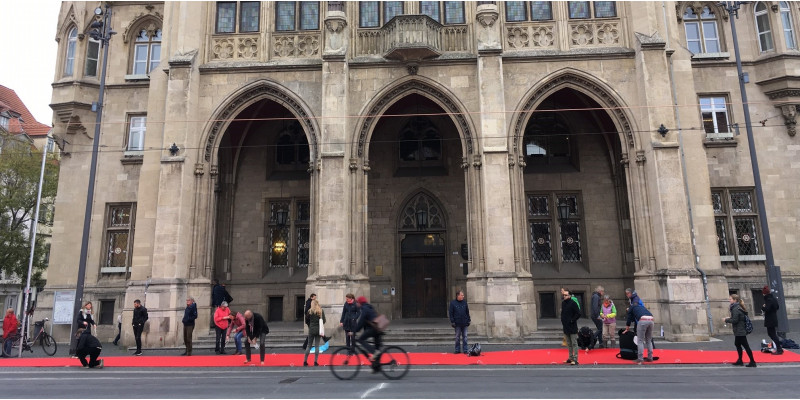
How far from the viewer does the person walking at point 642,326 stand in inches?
425

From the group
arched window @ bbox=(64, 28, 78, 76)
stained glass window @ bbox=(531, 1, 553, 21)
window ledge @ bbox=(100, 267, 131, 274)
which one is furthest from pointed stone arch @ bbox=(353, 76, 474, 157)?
arched window @ bbox=(64, 28, 78, 76)

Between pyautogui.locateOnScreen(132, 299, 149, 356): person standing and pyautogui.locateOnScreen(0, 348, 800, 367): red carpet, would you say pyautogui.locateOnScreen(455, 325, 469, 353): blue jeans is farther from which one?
pyautogui.locateOnScreen(132, 299, 149, 356): person standing

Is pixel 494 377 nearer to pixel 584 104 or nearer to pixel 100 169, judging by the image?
pixel 584 104

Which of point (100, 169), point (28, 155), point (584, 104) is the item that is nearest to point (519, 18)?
point (584, 104)

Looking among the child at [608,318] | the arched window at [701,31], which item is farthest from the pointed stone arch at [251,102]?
the arched window at [701,31]

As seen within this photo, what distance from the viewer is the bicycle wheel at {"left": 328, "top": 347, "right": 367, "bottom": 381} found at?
9306 millimetres

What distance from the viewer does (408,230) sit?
65.7 feet

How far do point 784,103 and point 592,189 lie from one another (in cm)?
788

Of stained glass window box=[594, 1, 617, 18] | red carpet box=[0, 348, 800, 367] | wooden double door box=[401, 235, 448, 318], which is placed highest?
stained glass window box=[594, 1, 617, 18]

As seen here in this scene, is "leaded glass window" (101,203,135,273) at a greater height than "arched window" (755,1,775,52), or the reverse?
"arched window" (755,1,775,52)

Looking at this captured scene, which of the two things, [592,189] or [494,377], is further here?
[592,189]

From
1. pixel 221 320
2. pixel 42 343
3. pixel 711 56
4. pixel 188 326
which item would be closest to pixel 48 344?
pixel 42 343

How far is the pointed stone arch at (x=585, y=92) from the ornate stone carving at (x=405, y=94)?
1.67 meters

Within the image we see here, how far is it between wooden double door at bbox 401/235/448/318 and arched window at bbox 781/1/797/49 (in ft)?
52.1
